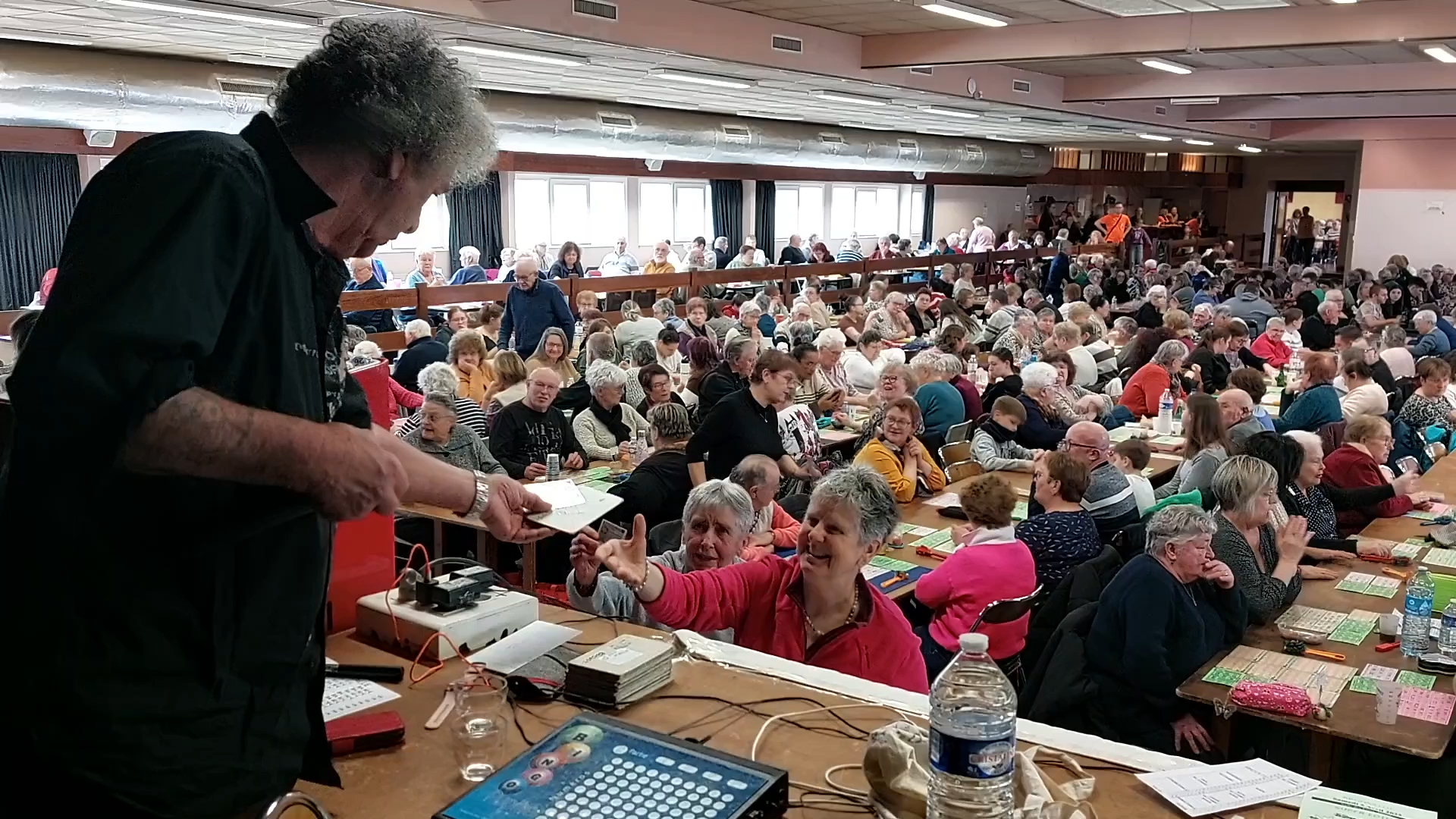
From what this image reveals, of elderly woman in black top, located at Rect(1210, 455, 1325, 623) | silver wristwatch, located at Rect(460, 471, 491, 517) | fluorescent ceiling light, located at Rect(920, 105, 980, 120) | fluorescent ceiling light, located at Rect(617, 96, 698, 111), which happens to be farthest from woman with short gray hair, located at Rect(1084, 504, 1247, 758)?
fluorescent ceiling light, located at Rect(920, 105, 980, 120)

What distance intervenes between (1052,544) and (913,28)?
547 cm

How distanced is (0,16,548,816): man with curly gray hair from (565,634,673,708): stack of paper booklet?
72 cm

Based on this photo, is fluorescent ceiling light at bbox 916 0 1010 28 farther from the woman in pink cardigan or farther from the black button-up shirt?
the black button-up shirt

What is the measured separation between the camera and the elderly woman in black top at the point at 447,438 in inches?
Result: 229

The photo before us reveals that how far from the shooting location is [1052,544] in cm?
443

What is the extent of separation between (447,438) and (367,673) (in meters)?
3.73

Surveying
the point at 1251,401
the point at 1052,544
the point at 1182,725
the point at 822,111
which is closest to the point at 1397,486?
the point at 1251,401

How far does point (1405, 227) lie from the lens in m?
17.2

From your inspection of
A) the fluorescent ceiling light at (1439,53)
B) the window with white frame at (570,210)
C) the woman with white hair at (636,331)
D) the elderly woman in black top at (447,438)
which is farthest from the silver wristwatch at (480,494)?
the window with white frame at (570,210)

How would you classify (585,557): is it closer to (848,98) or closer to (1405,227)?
(848,98)

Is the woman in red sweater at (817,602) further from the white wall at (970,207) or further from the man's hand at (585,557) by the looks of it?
the white wall at (970,207)

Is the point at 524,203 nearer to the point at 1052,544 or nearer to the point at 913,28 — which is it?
the point at 913,28

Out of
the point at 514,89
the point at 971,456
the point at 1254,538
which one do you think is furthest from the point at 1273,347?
the point at 514,89

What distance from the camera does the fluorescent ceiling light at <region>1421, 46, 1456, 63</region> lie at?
9.31 meters
